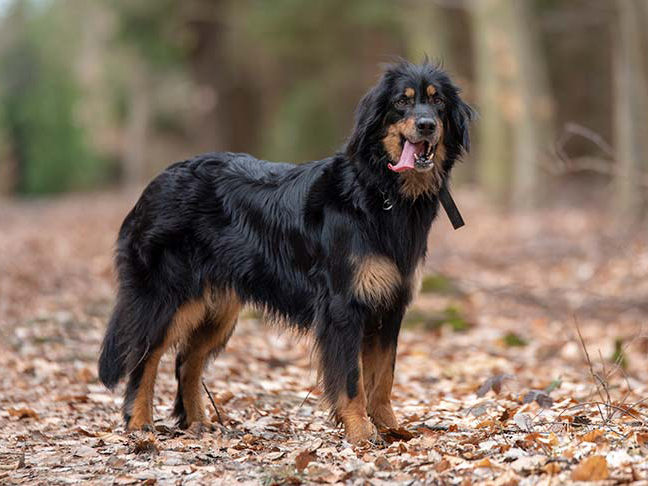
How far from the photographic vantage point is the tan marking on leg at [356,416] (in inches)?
201

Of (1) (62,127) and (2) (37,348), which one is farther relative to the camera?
(1) (62,127)

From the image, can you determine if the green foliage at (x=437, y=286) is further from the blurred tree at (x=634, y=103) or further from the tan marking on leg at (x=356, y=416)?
the tan marking on leg at (x=356, y=416)

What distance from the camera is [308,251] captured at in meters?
5.40

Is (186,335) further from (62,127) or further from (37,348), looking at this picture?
→ (62,127)

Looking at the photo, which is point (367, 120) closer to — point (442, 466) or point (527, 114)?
point (442, 466)

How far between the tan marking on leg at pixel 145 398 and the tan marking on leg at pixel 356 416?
4.10ft

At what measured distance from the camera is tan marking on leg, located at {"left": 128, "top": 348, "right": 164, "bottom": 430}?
5.59 metres

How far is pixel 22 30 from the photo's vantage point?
148 feet

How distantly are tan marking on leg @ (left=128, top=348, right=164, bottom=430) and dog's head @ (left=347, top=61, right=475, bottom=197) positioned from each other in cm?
181

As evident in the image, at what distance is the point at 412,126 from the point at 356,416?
1.64 meters

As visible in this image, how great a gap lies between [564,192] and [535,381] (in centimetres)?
1656

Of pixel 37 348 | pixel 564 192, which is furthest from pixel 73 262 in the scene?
pixel 564 192

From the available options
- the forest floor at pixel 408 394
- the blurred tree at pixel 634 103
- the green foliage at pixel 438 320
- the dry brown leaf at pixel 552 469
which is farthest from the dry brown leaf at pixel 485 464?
the blurred tree at pixel 634 103

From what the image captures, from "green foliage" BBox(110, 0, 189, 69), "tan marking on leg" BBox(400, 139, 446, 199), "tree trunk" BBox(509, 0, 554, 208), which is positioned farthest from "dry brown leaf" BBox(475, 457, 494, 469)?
"green foliage" BBox(110, 0, 189, 69)
